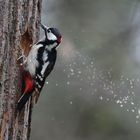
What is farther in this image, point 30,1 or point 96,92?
point 96,92

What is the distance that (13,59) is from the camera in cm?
470

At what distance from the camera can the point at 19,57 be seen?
15.7 ft

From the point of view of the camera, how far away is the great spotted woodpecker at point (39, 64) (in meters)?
4.84

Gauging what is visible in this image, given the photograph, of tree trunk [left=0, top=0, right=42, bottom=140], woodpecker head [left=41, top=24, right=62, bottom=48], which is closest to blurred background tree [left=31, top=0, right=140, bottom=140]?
woodpecker head [left=41, top=24, right=62, bottom=48]

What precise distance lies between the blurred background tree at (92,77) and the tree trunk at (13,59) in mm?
4807

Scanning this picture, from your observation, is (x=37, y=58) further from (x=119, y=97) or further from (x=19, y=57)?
(x=119, y=97)

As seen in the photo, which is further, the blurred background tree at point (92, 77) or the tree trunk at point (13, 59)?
the blurred background tree at point (92, 77)

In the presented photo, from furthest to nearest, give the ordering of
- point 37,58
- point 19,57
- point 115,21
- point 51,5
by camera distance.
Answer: point 115,21 → point 51,5 → point 37,58 → point 19,57

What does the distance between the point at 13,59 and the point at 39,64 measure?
0.53 m

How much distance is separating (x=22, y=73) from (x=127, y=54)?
5.37 m

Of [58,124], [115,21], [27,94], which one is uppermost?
[115,21]

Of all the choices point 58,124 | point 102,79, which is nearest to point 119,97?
point 102,79

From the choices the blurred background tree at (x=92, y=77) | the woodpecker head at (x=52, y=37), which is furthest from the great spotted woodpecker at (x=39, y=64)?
the blurred background tree at (x=92, y=77)

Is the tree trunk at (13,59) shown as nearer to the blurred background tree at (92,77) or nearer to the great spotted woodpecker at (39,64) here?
the great spotted woodpecker at (39,64)
